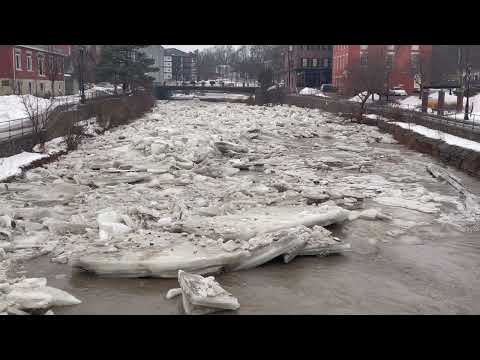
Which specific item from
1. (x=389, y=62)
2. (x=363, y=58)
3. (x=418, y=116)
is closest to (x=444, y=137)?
(x=418, y=116)

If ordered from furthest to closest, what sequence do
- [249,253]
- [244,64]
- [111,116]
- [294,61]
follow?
[244,64]
[294,61]
[111,116]
[249,253]

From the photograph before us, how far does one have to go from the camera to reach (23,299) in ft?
24.0

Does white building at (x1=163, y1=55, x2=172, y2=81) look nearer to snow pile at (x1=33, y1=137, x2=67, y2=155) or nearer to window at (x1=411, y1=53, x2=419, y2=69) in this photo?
window at (x1=411, y1=53, x2=419, y2=69)

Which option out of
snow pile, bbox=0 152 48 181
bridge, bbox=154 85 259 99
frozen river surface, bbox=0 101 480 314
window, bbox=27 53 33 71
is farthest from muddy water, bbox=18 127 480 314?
bridge, bbox=154 85 259 99

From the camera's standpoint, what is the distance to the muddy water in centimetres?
758

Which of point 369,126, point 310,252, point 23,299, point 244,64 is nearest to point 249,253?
point 310,252

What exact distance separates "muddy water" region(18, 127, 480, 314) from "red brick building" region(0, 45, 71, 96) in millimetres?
24801

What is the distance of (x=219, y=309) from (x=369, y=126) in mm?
29404

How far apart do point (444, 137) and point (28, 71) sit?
3052 centimetres

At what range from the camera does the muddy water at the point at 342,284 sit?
7578 millimetres

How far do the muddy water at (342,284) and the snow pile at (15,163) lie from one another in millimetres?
7623

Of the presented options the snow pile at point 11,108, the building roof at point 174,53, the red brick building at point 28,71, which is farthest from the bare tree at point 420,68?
the building roof at point 174,53

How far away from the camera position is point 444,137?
931 inches
